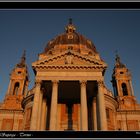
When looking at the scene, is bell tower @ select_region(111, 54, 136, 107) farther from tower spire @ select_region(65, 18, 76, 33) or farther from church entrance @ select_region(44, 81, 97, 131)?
tower spire @ select_region(65, 18, 76, 33)

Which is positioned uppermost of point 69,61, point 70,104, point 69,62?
point 69,61

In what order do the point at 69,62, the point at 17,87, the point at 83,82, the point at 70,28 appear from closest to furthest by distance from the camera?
1. the point at 83,82
2. the point at 69,62
3. the point at 17,87
4. the point at 70,28

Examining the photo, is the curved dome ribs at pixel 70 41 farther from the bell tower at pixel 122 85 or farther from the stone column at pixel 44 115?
the stone column at pixel 44 115

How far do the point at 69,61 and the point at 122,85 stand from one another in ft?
59.6

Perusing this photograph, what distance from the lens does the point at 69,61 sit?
2495 cm

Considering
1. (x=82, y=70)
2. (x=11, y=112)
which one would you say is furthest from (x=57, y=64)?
(x=11, y=112)

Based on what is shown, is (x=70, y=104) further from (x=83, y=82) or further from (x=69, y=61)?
(x=69, y=61)

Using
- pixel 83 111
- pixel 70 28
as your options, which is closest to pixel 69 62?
pixel 83 111

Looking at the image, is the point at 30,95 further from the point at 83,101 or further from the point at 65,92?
the point at 83,101

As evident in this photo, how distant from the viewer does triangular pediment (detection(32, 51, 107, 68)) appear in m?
24.7

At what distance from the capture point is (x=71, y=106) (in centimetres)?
2769

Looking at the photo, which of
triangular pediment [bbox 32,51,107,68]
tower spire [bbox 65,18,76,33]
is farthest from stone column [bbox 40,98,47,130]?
tower spire [bbox 65,18,76,33]

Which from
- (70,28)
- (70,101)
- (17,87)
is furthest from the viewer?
(70,28)

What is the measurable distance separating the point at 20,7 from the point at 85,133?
3.94 m
